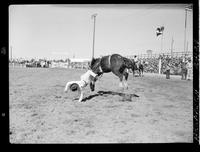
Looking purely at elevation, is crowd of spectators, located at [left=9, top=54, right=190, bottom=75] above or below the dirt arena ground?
above

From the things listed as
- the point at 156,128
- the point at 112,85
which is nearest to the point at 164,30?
the point at 112,85

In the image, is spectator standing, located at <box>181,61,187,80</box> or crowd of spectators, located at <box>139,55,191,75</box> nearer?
spectator standing, located at <box>181,61,187,80</box>

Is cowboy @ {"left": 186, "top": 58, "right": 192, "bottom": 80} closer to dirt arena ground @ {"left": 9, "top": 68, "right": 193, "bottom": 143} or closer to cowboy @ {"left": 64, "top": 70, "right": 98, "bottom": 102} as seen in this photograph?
dirt arena ground @ {"left": 9, "top": 68, "right": 193, "bottom": 143}

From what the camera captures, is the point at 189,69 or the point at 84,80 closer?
the point at 189,69

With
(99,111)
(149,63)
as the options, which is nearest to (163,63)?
(149,63)

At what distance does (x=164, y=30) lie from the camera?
2752 millimetres

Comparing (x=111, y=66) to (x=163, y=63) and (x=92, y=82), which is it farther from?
(x=163, y=63)

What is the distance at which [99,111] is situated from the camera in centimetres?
267

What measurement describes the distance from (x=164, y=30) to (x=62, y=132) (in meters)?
1.78

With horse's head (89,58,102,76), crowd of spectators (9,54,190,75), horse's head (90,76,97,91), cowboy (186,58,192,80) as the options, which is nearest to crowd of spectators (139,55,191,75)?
→ crowd of spectators (9,54,190,75)

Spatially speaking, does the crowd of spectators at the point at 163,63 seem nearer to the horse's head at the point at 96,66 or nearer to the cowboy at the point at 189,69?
the cowboy at the point at 189,69

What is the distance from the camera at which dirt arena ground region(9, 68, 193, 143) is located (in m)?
2.55
